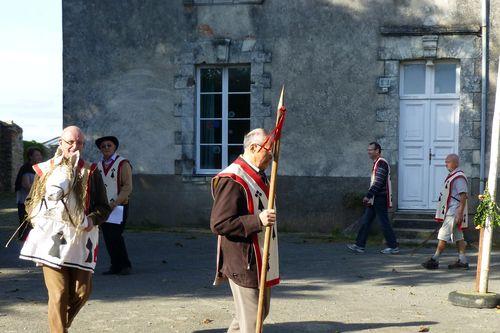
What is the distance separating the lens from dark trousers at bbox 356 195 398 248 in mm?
13430

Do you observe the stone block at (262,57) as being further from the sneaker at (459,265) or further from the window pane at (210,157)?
the sneaker at (459,265)

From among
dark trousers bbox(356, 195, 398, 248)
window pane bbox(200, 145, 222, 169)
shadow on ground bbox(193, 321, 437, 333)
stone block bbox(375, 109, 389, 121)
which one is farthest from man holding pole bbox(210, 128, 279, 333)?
window pane bbox(200, 145, 222, 169)

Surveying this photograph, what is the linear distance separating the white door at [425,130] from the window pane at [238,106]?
299 cm

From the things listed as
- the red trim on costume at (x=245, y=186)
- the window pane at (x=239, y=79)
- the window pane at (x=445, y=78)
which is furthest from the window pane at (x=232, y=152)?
the red trim on costume at (x=245, y=186)

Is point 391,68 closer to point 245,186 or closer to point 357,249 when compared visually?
point 357,249

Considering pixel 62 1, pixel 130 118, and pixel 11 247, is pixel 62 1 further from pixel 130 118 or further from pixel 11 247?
pixel 11 247

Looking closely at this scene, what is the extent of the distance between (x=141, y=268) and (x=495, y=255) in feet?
18.7

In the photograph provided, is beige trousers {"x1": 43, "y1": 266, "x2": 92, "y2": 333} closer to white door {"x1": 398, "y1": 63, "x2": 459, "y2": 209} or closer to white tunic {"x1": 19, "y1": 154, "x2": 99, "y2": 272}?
white tunic {"x1": 19, "y1": 154, "x2": 99, "y2": 272}

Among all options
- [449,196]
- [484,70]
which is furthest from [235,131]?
[449,196]

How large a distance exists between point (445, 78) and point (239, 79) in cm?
393

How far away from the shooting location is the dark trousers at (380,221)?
44.1 feet

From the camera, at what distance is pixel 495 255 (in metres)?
13.6

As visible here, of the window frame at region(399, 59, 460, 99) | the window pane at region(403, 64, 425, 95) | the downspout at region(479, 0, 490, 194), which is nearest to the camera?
the downspout at region(479, 0, 490, 194)

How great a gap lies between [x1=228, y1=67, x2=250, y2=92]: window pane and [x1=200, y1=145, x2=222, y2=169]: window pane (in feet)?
4.00
